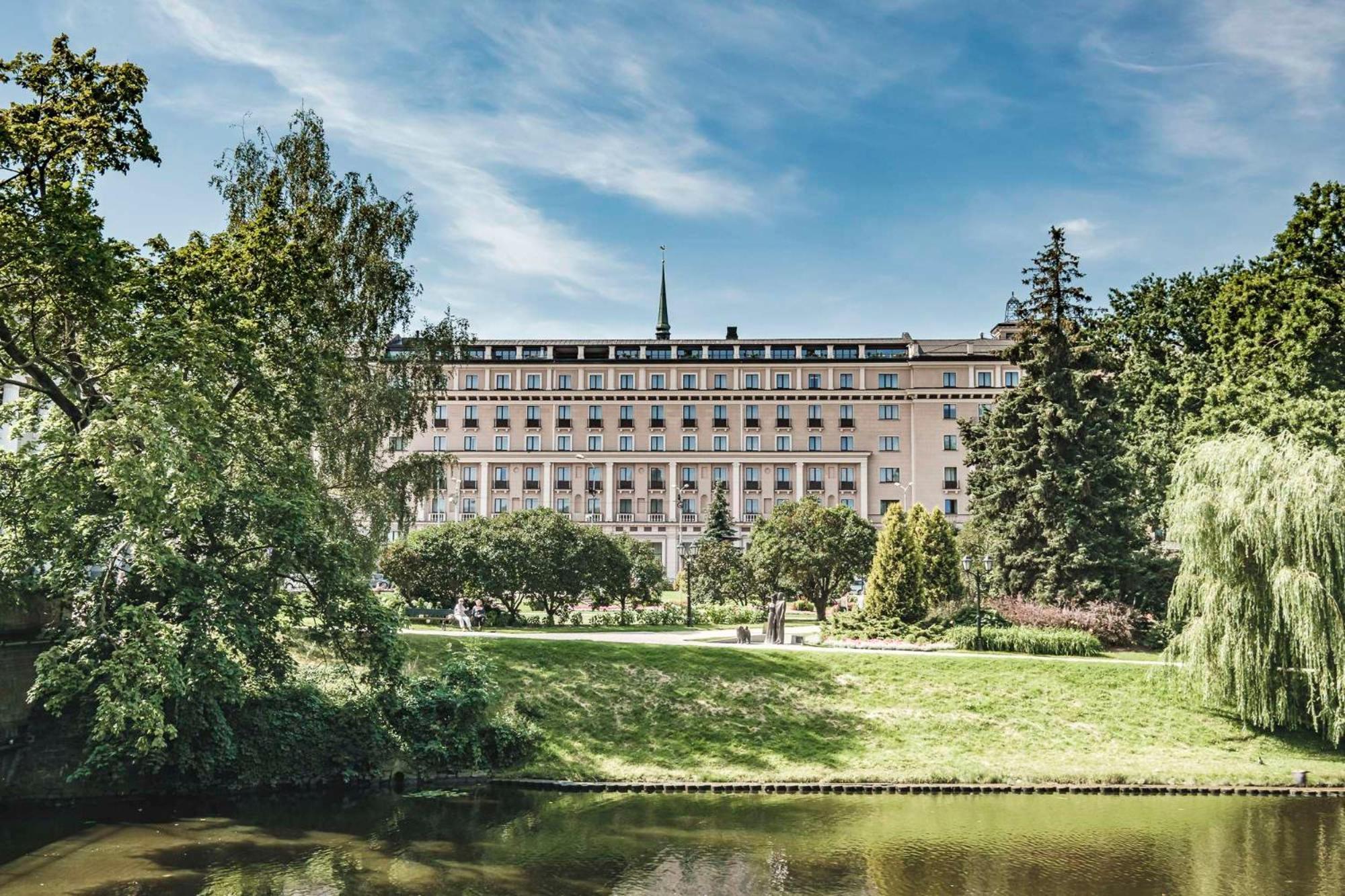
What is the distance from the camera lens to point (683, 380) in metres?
90.4

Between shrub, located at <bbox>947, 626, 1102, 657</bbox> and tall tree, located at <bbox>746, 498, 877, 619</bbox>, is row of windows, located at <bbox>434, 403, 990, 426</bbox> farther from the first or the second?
shrub, located at <bbox>947, 626, 1102, 657</bbox>

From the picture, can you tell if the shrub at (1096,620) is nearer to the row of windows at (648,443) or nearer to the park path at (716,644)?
the park path at (716,644)

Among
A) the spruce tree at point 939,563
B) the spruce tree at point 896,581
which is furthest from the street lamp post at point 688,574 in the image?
the spruce tree at point 939,563

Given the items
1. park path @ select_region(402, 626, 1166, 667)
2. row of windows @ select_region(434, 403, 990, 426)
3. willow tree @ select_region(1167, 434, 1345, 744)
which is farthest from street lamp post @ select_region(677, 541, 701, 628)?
row of windows @ select_region(434, 403, 990, 426)

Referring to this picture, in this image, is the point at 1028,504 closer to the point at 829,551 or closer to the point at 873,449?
the point at 829,551

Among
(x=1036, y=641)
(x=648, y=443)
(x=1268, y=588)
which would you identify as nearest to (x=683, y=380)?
(x=648, y=443)

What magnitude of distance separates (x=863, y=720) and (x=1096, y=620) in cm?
1289

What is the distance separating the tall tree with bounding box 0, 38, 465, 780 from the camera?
801 inches

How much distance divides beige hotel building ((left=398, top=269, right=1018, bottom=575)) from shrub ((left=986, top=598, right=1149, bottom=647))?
49095mm

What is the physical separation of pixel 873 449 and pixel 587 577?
47.4 m

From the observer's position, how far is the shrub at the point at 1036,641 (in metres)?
35.8

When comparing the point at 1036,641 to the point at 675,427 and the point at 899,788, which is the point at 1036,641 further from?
the point at 675,427

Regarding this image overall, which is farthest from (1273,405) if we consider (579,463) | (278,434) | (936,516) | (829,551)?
(579,463)

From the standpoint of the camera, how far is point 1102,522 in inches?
1592
